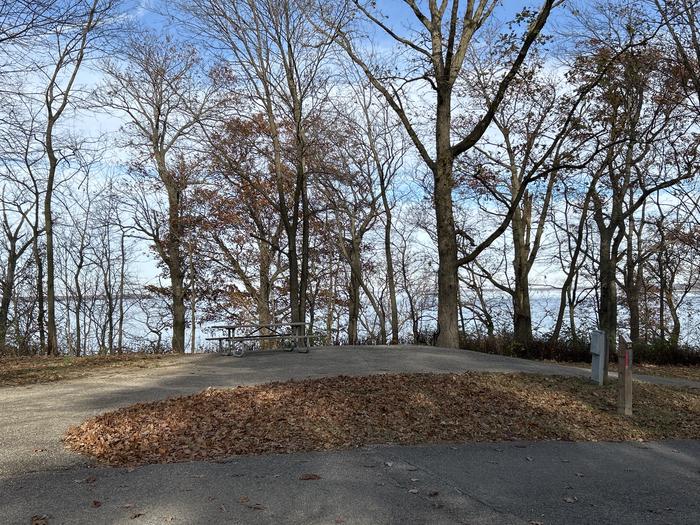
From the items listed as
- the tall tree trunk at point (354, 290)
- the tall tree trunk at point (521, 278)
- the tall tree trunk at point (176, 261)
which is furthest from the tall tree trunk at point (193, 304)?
the tall tree trunk at point (521, 278)

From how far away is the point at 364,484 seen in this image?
480 centimetres

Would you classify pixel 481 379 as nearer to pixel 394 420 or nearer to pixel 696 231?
pixel 394 420

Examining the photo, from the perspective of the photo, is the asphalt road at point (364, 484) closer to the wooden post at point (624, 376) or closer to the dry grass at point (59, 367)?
the wooden post at point (624, 376)

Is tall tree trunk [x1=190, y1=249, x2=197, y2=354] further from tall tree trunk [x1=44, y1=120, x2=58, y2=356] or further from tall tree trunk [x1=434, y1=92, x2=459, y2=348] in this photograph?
tall tree trunk [x1=434, y1=92, x2=459, y2=348]

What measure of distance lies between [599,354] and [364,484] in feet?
19.5

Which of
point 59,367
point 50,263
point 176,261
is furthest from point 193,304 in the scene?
point 59,367

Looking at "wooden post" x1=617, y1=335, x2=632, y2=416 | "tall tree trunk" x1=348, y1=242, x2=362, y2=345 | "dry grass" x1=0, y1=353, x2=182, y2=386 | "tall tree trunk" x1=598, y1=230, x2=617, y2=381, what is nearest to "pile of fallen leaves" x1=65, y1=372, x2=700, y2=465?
"wooden post" x1=617, y1=335, x2=632, y2=416

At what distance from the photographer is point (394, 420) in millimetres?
7012

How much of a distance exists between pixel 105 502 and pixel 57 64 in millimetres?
16021

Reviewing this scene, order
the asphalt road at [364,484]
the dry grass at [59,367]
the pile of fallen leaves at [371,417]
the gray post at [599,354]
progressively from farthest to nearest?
the dry grass at [59,367] < the gray post at [599,354] < the pile of fallen leaves at [371,417] < the asphalt road at [364,484]

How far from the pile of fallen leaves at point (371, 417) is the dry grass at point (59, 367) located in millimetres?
3909

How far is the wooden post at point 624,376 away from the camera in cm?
791

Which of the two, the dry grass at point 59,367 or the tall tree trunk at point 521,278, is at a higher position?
the tall tree trunk at point 521,278

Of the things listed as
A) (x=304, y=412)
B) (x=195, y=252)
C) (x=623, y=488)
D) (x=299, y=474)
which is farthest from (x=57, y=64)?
(x=623, y=488)
